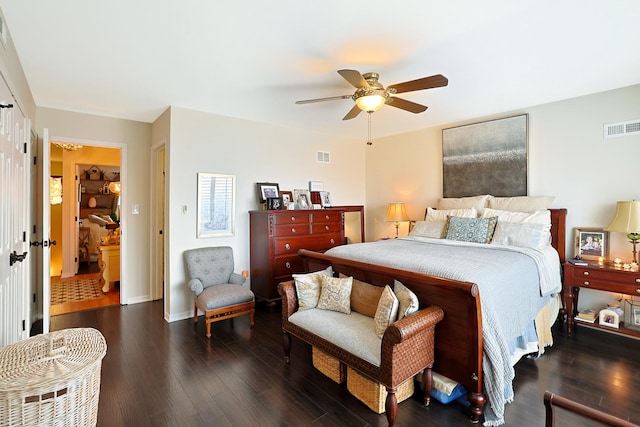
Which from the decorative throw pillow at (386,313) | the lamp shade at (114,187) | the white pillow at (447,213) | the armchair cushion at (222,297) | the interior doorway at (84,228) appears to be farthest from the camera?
the lamp shade at (114,187)

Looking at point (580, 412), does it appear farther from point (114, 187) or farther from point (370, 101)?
point (114, 187)

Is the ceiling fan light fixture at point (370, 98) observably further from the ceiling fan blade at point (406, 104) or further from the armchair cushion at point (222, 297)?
the armchair cushion at point (222, 297)

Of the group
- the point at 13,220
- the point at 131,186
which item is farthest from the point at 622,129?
the point at 131,186

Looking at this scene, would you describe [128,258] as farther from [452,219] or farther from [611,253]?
[611,253]

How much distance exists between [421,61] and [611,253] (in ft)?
9.93

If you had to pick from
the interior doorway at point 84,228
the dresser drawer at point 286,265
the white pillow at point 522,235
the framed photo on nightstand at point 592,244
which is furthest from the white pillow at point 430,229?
the interior doorway at point 84,228

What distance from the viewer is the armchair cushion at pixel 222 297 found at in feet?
11.0

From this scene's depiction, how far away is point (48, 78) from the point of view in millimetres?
2998

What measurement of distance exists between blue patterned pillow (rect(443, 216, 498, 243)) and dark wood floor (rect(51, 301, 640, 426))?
125cm

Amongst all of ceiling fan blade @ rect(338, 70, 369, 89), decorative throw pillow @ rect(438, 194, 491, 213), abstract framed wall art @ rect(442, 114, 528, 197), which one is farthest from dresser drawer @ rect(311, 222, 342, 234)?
ceiling fan blade @ rect(338, 70, 369, 89)

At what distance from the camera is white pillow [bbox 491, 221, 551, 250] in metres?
3.22

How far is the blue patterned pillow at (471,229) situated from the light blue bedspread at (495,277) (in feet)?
0.64

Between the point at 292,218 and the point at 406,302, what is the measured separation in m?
2.42

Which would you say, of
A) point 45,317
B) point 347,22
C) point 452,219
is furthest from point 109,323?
point 452,219
